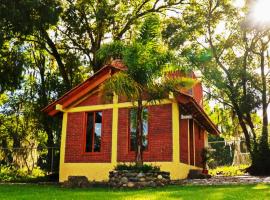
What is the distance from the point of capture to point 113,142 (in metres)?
17.6

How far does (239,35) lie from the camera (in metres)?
23.5

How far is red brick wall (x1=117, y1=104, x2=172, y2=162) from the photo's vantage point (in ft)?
54.1

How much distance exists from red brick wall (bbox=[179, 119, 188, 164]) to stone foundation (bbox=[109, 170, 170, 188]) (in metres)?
3.55

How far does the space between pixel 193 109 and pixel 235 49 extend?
29.0ft

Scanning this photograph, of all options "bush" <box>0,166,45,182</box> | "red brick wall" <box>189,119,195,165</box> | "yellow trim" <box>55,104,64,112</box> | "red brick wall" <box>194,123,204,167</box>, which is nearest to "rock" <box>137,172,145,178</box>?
"red brick wall" <box>189,119,195,165</box>

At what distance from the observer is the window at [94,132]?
60.0ft

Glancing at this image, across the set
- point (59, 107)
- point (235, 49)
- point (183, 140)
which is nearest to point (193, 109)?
point (183, 140)

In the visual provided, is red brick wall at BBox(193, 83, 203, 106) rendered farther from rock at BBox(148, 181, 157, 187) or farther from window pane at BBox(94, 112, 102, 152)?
rock at BBox(148, 181, 157, 187)

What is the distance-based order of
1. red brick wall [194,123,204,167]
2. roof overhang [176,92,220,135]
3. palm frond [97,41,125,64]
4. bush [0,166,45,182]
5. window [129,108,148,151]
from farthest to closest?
bush [0,166,45,182] < red brick wall [194,123,204,167] < window [129,108,148,151] < roof overhang [176,92,220,135] < palm frond [97,41,125,64]

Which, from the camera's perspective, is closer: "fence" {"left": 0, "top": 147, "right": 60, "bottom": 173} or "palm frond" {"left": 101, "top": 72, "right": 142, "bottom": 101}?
"palm frond" {"left": 101, "top": 72, "right": 142, "bottom": 101}

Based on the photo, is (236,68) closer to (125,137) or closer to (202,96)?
(202,96)

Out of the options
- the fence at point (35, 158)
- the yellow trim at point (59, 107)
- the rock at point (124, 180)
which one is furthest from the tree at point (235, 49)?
the rock at point (124, 180)

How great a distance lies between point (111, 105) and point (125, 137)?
1.73 m

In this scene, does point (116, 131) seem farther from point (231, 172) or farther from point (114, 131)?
point (231, 172)
